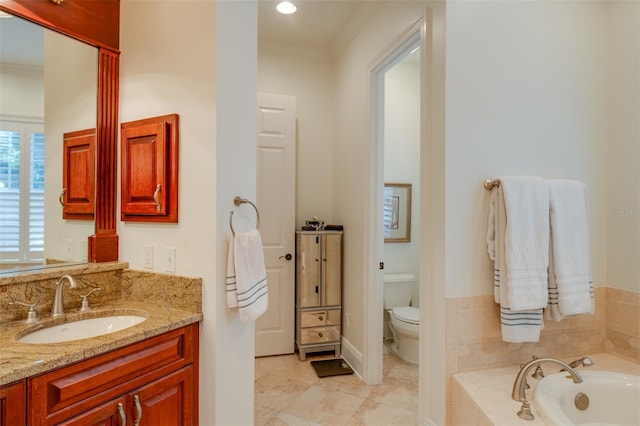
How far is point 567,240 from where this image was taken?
5.77 ft

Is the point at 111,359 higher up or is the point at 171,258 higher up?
the point at 171,258

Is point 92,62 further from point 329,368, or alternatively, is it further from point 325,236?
point 329,368

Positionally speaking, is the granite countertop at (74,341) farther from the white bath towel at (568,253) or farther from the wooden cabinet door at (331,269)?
the white bath towel at (568,253)

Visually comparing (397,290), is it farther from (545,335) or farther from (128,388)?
(128,388)

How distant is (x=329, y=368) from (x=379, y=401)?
22.4 inches

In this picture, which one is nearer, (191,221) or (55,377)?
(55,377)

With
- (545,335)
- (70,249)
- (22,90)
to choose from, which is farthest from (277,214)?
(545,335)

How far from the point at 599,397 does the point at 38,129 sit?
118 inches

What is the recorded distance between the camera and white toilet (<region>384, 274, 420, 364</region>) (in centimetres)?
284

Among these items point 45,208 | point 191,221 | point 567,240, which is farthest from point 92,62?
point 567,240

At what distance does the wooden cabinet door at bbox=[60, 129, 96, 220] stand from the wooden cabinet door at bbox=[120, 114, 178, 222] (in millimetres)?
137

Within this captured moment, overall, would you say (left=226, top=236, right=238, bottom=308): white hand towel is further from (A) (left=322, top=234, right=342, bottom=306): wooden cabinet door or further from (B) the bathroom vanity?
(A) (left=322, top=234, right=342, bottom=306): wooden cabinet door

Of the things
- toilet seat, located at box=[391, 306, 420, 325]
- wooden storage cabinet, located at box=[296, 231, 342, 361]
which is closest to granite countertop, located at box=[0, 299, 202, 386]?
wooden storage cabinet, located at box=[296, 231, 342, 361]

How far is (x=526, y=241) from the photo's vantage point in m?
1.68
